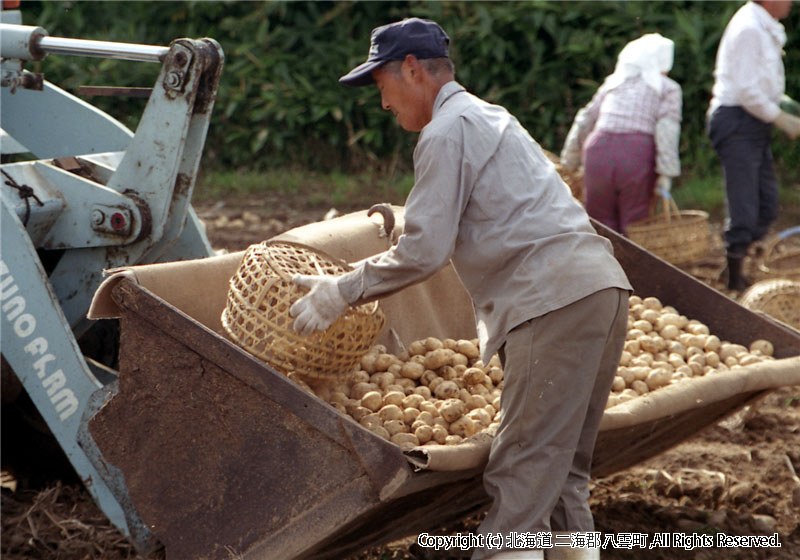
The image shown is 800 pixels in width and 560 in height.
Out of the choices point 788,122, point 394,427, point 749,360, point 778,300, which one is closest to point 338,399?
Result: point 394,427

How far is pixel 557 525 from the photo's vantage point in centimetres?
309

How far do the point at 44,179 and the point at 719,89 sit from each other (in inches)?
177

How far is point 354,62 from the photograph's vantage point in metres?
10.1

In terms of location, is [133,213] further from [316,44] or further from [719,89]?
[316,44]

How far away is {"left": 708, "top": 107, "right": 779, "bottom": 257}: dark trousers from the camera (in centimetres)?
644

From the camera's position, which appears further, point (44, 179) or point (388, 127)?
point (388, 127)

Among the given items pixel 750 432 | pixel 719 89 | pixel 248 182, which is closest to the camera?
pixel 750 432

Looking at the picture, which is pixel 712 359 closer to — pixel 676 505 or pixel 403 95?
pixel 676 505

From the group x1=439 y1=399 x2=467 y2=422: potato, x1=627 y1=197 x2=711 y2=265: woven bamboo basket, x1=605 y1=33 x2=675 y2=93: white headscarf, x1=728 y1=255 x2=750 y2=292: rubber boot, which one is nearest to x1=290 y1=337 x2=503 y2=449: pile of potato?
x1=439 y1=399 x2=467 y2=422: potato

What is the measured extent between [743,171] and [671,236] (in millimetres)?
682

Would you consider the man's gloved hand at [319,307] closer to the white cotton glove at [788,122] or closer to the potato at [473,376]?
the potato at [473,376]

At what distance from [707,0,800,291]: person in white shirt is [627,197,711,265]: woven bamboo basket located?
0.30 meters

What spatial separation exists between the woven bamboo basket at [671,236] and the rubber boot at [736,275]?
0.29 meters

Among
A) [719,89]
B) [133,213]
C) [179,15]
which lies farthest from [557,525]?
[179,15]
